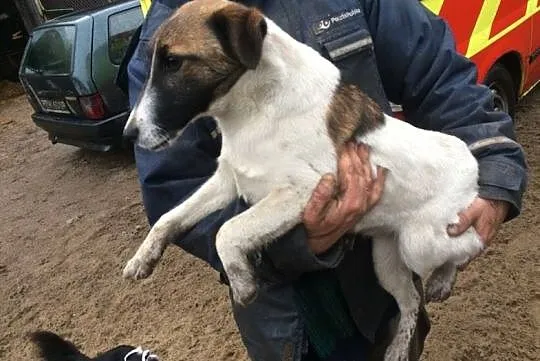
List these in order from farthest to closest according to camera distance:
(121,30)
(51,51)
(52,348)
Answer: (51,51), (121,30), (52,348)

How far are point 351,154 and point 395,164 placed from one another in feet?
0.58

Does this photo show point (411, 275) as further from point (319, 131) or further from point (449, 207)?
point (319, 131)

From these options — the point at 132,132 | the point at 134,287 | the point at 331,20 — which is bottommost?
the point at 134,287

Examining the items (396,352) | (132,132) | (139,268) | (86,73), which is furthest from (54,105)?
(396,352)

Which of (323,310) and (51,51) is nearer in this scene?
(323,310)

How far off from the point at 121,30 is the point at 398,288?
6518 mm

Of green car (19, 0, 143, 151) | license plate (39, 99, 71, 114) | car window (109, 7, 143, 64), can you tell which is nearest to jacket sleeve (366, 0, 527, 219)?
green car (19, 0, 143, 151)

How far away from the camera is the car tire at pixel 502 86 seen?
5305 mm

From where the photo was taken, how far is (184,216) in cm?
232

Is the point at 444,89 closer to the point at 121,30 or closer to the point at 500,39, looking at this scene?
the point at 500,39

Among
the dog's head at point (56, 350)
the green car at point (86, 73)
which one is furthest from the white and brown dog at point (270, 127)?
the green car at point (86, 73)

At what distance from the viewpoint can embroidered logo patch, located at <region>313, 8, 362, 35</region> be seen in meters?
2.21

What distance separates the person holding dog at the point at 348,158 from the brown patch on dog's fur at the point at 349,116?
6 centimetres

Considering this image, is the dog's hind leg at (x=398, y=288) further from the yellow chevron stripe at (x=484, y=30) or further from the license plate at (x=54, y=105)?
the license plate at (x=54, y=105)
